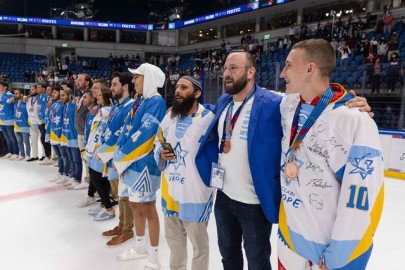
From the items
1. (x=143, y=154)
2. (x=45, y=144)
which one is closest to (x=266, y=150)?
(x=143, y=154)

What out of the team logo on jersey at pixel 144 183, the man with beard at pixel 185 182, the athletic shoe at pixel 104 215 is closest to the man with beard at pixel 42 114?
the athletic shoe at pixel 104 215

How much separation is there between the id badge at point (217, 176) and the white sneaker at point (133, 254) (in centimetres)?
128

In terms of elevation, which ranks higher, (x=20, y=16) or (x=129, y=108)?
(x=20, y=16)

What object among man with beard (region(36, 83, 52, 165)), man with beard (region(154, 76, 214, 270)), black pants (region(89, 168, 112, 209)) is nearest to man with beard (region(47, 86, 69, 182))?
man with beard (region(36, 83, 52, 165))

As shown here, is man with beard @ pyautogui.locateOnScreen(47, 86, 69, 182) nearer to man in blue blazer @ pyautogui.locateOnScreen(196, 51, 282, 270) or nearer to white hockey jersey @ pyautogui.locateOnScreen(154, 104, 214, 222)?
white hockey jersey @ pyautogui.locateOnScreen(154, 104, 214, 222)

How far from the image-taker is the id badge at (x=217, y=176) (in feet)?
5.69

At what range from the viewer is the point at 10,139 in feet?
22.9

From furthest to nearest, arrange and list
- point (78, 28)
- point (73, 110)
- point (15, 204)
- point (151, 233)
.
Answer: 1. point (78, 28)
2. point (73, 110)
3. point (15, 204)
4. point (151, 233)

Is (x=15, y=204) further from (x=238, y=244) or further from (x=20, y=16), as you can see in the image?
(x=20, y=16)

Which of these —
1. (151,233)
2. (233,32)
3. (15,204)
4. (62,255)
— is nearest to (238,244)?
(151,233)

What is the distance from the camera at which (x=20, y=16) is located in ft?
67.8

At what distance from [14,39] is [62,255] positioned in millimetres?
22735

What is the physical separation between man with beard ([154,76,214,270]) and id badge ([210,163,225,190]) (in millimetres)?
210

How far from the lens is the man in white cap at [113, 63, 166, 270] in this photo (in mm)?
2436
